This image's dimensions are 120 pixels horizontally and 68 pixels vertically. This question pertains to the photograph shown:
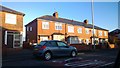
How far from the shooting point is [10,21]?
28.2m

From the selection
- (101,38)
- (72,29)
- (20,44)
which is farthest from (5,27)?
(101,38)

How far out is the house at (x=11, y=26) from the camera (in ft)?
89.2

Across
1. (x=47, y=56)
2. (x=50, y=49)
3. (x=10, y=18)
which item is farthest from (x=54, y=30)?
(x=47, y=56)

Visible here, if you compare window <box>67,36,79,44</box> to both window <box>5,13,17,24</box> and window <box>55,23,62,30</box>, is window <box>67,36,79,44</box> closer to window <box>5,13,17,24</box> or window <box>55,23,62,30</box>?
window <box>55,23,62,30</box>

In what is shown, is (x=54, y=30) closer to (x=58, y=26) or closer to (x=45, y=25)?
(x=58, y=26)

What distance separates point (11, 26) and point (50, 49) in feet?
50.9

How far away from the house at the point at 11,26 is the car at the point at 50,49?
13.6m

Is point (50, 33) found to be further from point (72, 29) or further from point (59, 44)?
point (59, 44)

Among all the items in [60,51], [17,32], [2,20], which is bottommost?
[60,51]

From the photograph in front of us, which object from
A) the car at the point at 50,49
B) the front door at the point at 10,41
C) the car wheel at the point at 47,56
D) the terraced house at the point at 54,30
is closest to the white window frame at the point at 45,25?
the terraced house at the point at 54,30

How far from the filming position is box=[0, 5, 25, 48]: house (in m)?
27.2

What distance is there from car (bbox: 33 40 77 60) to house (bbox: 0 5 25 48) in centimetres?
1358

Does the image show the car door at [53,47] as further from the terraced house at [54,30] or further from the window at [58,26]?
the window at [58,26]

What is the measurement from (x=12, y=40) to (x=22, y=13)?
4.68 m
